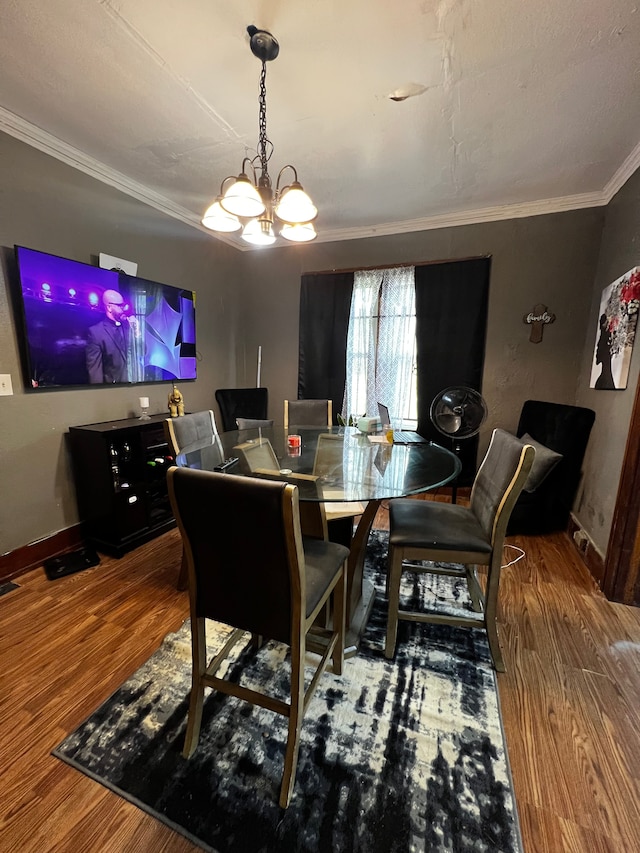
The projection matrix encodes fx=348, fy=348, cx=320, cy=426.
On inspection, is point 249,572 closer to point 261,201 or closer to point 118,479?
point 261,201

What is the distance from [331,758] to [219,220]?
2310mm

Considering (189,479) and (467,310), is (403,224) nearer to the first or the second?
(467,310)

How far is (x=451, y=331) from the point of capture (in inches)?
127

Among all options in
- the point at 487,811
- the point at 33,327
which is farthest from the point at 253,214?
the point at 487,811

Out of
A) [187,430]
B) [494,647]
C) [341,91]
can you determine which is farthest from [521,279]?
[187,430]

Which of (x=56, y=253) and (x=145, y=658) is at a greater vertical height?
(x=56, y=253)

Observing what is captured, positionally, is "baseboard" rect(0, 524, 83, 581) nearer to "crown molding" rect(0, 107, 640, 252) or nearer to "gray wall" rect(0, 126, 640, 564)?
"gray wall" rect(0, 126, 640, 564)

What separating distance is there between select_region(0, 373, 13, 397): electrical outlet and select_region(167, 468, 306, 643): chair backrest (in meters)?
1.70

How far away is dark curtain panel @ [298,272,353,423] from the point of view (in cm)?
358

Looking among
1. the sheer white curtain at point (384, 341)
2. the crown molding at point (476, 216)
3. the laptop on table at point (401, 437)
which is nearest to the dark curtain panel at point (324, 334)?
the sheer white curtain at point (384, 341)

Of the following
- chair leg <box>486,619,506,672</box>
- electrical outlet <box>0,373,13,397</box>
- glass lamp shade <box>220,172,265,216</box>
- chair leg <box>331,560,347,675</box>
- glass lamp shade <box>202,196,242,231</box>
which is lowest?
chair leg <box>486,619,506,672</box>

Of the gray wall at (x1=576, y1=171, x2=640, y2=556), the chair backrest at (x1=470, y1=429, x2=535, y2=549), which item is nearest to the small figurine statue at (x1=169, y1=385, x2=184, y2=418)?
the chair backrest at (x1=470, y1=429, x2=535, y2=549)

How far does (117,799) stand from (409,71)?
2.91 metres

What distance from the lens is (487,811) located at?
1.00 metres
